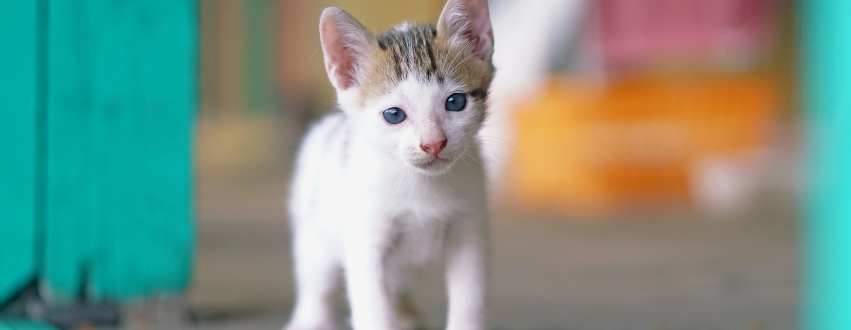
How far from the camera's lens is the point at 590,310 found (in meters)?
2.17

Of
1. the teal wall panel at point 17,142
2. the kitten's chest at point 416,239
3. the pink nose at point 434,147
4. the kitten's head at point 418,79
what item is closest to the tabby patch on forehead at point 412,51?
the kitten's head at point 418,79

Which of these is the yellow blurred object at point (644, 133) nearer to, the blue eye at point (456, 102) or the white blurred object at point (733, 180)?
the white blurred object at point (733, 180)

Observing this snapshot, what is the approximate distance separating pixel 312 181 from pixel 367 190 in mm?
354

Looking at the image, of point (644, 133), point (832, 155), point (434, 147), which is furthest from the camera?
point (644, 133)

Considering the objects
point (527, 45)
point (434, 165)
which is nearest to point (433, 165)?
point (434, 165)

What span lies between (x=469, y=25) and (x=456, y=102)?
6.8 inches

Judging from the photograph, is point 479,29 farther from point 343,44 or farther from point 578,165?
point 578,165

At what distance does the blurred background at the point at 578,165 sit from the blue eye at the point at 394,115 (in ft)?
1.27

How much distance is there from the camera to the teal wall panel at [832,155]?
3.22 ft

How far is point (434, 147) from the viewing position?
137 cm

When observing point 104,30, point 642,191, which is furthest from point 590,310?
point 642,191

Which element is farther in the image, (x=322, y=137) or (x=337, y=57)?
(x=322, y=137)

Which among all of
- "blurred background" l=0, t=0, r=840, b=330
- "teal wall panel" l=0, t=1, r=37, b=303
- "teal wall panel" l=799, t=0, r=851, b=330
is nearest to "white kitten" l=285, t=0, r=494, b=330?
"blurred background" l=0, t=0, r=840, b=330

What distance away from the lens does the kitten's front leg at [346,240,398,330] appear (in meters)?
1.50
